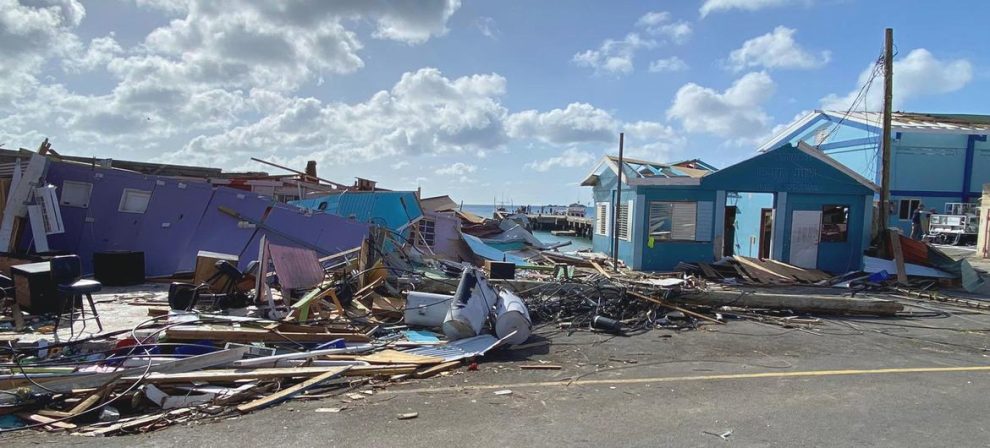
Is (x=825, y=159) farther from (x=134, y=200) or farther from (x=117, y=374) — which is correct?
(x=134, y=200)

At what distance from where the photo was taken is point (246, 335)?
24.7ft

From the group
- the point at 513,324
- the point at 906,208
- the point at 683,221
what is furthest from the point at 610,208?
the point at 906,208

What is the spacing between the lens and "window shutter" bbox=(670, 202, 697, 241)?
18.1m

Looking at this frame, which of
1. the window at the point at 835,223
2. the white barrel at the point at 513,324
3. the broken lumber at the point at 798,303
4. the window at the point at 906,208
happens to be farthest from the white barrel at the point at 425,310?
the window at the point at 906,208

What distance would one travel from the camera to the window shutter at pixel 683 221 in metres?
18.1

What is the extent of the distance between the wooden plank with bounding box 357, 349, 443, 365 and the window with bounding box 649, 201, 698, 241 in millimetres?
12315

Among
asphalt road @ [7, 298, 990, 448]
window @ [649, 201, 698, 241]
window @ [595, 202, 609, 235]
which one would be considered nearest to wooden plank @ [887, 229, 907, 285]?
window @ [649, 201, 698, 241]

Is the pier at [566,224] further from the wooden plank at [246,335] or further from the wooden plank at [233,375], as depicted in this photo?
the wooden plank at [233,375]

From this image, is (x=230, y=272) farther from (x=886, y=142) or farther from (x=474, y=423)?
(x=886, y=142)

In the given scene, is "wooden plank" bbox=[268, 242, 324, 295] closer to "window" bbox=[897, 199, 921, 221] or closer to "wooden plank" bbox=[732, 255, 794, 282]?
"wooden plank" bbox=[732, 255, 794, 282]

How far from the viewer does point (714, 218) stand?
18.0 meters

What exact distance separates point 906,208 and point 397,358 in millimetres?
36212

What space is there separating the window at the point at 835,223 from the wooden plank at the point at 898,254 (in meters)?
1.23

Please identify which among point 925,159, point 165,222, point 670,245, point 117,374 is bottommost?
point 117,374
